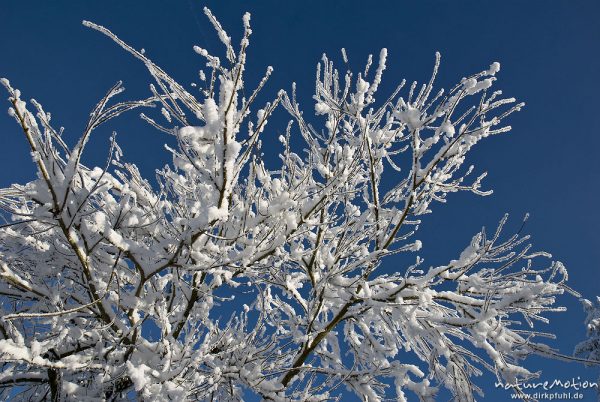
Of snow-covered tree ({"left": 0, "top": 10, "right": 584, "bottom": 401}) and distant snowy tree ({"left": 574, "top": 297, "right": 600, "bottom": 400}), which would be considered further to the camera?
distant snowy tree ({"left": 574, "top": 297, "right": 600, "bottom": 400})

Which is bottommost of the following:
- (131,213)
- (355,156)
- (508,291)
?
(131,213)

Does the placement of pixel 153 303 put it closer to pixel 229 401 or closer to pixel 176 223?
pixel 176 223

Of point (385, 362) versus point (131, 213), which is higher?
point (131, 213)

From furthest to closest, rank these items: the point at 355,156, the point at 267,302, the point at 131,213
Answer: the point at 267,302 → the point at 355,156 → the point at 131,213

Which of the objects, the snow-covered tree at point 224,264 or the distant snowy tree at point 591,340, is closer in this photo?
the snow-covered tree at point 224,264

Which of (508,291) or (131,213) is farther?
(508,291)

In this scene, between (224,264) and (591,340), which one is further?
(591,340)

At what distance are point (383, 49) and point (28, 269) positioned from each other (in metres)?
3.60

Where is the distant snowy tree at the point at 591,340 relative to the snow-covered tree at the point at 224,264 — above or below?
above

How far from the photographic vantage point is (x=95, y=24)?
197cm

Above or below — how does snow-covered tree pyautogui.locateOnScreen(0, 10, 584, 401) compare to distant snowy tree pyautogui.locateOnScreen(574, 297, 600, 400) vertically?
→ below

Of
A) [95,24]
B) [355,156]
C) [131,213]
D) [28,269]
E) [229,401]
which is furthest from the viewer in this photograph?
[229,401]

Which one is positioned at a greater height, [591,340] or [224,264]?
[591,340]

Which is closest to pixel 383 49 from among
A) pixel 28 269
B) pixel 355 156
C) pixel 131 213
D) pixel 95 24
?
pixel 355 156
